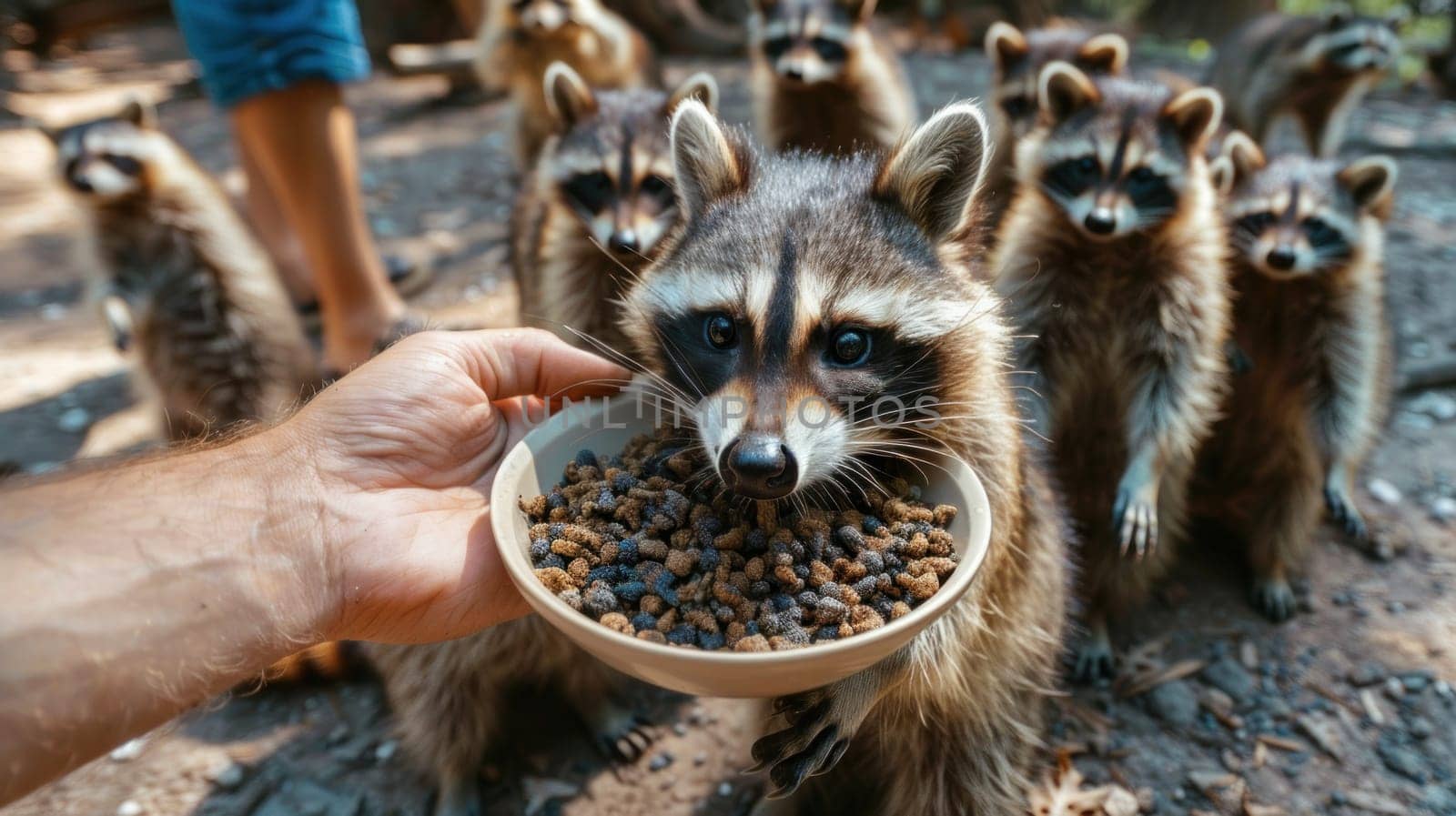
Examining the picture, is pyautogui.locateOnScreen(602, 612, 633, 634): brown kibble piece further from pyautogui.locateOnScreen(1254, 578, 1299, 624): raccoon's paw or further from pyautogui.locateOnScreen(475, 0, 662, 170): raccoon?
pyautogui.locateOnScreen(475, 0, 662, 170): raccoon

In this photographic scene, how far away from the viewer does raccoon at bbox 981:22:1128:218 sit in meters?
4.12

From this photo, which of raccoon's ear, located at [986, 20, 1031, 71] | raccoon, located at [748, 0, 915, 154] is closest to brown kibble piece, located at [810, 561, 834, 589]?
raccoon, located at [748, 0, 915, 154]

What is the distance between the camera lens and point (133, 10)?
9711 mm

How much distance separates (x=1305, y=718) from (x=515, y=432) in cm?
224

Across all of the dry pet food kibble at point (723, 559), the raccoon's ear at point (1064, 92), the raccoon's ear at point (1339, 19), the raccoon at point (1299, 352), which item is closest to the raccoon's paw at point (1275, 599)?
the raccoon at point (1299, 352)

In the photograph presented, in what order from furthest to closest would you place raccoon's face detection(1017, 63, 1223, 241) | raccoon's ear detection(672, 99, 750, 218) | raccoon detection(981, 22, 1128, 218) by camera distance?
raccoon detection(981, 22, 1128, 218) → raccoon's face detection(1017, 63, 1223, 241) → raccoon's ear detection(672, 99, 750, 218)

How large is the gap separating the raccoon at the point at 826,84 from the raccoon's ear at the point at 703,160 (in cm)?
272

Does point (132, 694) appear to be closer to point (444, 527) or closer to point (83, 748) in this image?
point (83, 748)

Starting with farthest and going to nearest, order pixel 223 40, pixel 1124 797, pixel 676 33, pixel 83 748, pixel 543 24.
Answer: pixel 676 33 → pixel 543 24 → pixel 223 40 → pixel 1124 797 → pixel 83 748

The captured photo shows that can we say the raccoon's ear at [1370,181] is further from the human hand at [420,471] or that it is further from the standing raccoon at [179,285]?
the standing raccoon at [179,285]

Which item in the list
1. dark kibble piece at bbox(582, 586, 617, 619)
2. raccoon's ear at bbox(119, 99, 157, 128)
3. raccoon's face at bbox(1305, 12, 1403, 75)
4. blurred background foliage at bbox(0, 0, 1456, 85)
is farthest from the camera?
blurred background foliage at bbox(0, 0, 1456, 85)

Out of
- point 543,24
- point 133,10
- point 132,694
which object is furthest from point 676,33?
point 132,694

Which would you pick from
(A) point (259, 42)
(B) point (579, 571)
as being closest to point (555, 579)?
(B) point (579, 571)

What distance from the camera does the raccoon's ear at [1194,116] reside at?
2967 mm
